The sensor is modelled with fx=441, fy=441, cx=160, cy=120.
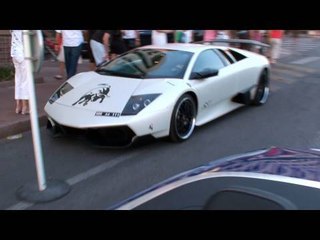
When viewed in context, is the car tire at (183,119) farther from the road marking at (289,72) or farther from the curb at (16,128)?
the road marking at (289,72)

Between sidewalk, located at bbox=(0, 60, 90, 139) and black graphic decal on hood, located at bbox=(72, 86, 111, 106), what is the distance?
4.05ft

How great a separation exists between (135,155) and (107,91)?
95 cm

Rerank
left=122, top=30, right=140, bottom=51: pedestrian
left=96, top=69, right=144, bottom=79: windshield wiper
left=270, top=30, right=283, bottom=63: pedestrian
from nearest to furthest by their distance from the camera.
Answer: left=96, top=69, right=144, bottom=79: windshield wiper → left=122, top=30, right=140, bottom=51: pedestrian → left=270, top=30, right=283, bottom=63: pedestrian

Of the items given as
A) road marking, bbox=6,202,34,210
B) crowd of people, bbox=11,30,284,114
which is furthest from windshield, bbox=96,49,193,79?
road marking, bbox=6,202,34,210

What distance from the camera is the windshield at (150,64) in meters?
6.12

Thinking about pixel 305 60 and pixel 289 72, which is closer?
pixel 289 72

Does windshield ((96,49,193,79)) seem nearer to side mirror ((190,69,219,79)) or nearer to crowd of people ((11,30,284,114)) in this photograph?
side mirror ((190,69,219,79))

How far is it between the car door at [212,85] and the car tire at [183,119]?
0.22 metres

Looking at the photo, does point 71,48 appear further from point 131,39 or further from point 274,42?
point 274,42

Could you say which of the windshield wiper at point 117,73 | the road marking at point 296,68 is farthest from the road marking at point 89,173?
the road marking at point 296,68

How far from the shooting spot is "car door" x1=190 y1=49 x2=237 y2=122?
629 centimetres

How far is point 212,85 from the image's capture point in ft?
21.4

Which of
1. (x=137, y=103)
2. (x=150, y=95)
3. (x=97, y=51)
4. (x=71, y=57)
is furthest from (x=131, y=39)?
(x=137, y=103)

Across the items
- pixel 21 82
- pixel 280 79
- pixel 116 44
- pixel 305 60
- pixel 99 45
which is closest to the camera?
pixel 21 82
